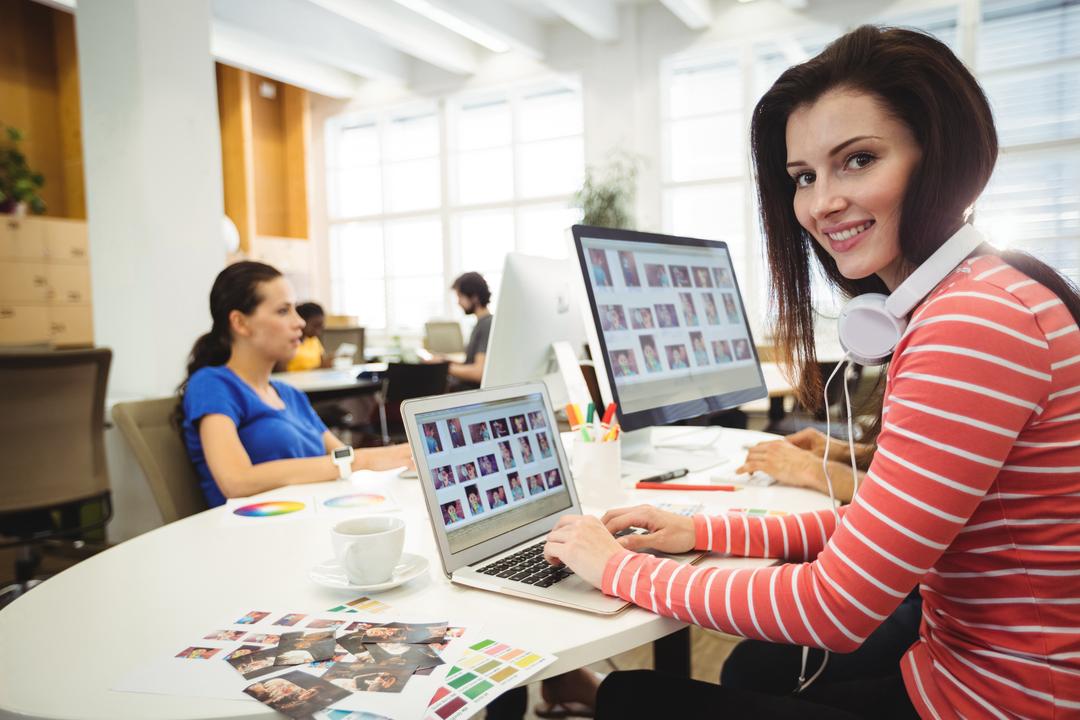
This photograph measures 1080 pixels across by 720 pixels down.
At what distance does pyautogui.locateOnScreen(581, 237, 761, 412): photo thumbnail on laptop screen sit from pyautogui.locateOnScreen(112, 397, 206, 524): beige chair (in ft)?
3.42

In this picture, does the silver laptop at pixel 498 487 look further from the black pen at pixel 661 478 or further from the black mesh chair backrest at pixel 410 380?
the black mesh chair backrest at pixel 410 380

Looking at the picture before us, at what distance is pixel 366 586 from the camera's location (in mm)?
895

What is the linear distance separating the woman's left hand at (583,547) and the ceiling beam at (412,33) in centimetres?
640

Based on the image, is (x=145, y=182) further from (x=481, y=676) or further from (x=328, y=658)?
(x=481, y=676)

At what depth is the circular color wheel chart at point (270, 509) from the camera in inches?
52.3

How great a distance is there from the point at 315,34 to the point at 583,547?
26.2 feet

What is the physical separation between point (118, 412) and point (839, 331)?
4.82ft

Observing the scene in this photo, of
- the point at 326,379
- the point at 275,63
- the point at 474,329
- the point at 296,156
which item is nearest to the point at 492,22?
the point at 275,63

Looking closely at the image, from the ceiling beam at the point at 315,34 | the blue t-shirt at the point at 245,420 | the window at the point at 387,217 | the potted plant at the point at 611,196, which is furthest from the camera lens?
the window at the point at 387,217

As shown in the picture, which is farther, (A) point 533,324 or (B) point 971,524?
(A) point 533,324

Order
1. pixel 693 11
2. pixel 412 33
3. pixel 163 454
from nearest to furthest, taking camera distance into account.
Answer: pixel 163 454 → pixel 693 11 → pixel 412 33

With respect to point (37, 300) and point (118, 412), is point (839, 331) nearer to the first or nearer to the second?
point (118, 412)

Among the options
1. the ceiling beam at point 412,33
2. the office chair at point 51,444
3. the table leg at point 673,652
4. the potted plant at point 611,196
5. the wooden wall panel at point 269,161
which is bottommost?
the table leg at point 673,652

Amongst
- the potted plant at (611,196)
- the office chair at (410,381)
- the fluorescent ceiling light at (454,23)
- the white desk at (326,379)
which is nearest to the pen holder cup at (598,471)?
the white desk at (326,379)
